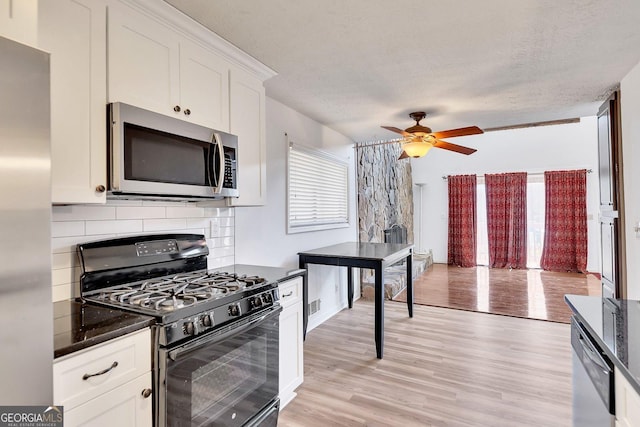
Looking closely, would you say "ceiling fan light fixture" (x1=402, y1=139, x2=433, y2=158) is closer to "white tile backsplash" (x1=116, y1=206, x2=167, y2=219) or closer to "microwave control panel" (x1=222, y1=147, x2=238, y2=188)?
"microwave control panel" (x1=222, y1=147, x2=238, y2=188)

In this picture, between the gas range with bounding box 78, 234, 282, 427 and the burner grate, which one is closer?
the gas range with bounding box 78, 234, 282, 427

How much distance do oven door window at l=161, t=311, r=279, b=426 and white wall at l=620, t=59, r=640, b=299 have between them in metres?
2.68

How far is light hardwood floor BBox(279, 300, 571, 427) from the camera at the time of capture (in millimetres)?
2191

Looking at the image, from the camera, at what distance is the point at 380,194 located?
6.20 meters

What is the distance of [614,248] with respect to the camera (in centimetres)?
284

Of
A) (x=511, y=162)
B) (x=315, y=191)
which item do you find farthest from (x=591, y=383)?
(x=511, y=162)

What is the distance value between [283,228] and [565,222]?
22.1ft

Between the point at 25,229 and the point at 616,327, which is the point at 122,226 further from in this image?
the point at 616,327

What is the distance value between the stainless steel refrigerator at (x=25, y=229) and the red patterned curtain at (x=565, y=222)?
8.53 metres

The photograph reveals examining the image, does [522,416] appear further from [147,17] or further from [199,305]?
[147,17]

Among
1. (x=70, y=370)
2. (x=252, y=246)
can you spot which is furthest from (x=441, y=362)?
(x=70, y=370)

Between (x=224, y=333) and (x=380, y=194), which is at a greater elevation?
(x=380, y=194)

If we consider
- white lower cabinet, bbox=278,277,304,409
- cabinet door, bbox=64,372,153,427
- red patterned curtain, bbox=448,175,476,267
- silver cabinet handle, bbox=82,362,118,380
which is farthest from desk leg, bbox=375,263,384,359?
red patterned curtain, bbox=448,175,476,267

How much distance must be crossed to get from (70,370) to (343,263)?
95.5 inches
